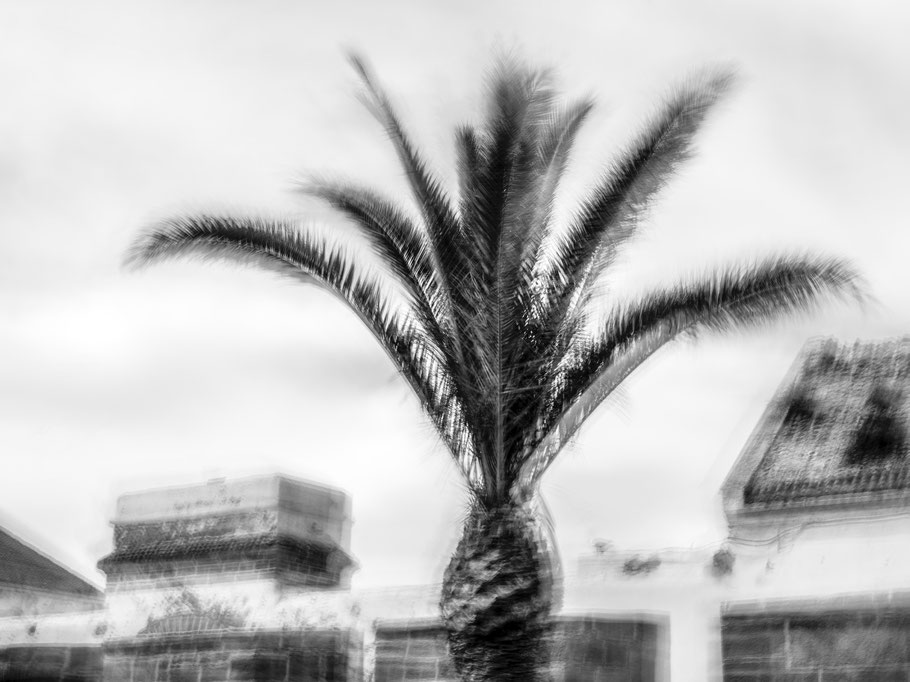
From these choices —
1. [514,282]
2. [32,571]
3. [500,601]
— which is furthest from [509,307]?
[32,571]

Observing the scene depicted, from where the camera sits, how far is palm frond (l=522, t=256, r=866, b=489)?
904cm

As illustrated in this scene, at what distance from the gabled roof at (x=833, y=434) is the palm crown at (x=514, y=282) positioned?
114 inches

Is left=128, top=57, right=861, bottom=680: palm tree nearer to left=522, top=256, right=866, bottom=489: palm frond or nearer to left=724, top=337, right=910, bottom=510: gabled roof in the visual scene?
left=522, top=256, right=866, bottom=489: palm frond

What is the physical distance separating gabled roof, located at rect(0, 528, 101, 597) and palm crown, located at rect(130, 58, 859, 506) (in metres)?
11.0

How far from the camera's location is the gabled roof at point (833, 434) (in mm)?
11438

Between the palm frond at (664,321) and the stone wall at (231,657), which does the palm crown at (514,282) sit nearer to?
the palm frond at (664,321)

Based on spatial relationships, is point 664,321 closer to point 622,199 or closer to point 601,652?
point 622,199

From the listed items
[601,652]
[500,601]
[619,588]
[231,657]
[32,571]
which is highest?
[32,571]

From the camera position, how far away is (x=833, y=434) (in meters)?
12.4

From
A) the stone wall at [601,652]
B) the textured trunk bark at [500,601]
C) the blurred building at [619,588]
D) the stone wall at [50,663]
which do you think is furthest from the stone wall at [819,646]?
the stone wall at [50,663]

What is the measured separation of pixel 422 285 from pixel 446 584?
2239mm

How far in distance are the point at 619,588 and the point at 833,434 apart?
2808 mm

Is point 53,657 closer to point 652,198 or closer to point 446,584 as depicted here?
point 446,584

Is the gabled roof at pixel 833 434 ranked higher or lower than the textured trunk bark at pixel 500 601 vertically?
higher
